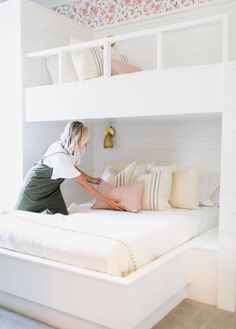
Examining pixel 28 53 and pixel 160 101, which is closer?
pixel 160 101

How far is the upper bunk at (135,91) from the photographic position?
228cm

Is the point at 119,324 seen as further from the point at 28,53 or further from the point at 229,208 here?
the point at 28,53

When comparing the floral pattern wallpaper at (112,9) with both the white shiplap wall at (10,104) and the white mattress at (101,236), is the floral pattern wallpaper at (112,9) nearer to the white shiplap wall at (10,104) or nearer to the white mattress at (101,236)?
the white shiplap wall at (10,104)

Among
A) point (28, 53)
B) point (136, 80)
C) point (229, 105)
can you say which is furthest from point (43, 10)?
point (229, 105)

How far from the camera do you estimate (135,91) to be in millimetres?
2578

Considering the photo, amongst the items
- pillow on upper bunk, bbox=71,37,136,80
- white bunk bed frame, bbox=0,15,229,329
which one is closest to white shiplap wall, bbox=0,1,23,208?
pillow on upper bunk, bbox=71,37,136,80

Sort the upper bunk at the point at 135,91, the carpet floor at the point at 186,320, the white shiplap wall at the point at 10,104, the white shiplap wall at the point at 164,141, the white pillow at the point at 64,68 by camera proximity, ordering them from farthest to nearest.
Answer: the white shiplap wall at the point at 164,141, the white shiplap wall at the point at 10,104, the white pillow at the point at 64,68, the upper bunk at the point at 135,91, the carpet floor at the point at 186,320

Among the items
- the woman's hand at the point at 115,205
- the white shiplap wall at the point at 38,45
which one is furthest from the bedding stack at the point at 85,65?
the woman's hand at the point at 115,205

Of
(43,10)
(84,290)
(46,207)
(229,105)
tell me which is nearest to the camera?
(84,290)

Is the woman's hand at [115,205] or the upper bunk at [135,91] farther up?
the upper bunk at [135,91]

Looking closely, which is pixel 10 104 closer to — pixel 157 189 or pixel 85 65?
pixel 85 65

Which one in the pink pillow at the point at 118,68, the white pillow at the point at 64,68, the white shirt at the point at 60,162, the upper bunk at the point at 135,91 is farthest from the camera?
the white pillow at the point at 64,68

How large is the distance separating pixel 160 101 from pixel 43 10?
172cm

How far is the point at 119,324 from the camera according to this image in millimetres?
1758
